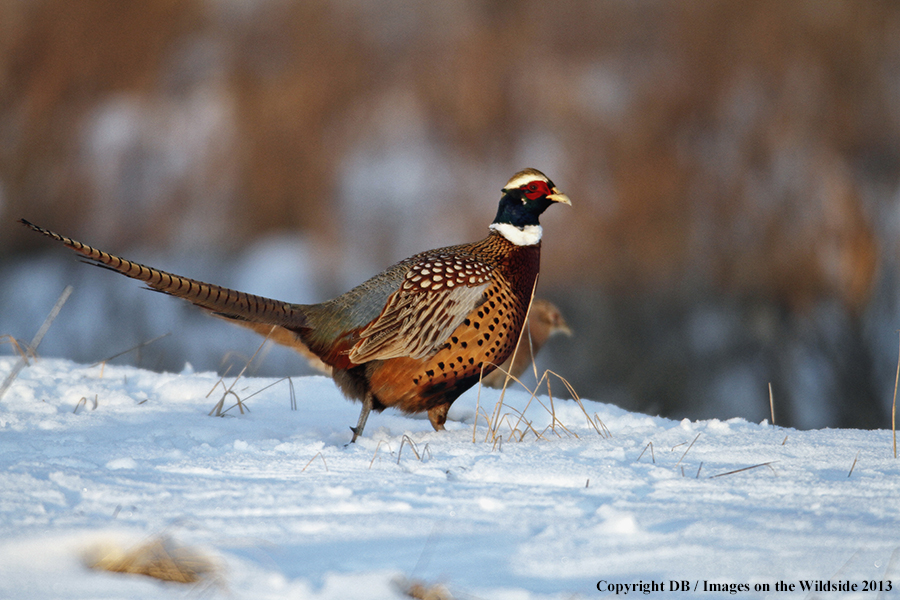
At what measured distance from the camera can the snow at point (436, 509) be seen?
4.30 feet

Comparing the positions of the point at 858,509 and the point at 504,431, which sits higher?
the point at 858,509

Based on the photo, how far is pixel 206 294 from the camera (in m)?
2.77

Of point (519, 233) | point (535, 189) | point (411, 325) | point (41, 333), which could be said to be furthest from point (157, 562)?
point (535, 189)

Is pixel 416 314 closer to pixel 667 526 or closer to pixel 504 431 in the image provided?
pixel 504 431

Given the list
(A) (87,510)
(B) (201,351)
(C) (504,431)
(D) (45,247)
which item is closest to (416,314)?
(C) (504,431)

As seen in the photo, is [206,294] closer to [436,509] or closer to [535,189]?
[436,509]

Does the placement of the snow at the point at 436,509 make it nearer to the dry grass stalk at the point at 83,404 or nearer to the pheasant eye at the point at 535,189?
the dry grass stalk at the point at 83,404

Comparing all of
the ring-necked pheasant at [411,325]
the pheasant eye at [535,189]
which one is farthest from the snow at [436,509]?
the pheasant eye at [535,189]

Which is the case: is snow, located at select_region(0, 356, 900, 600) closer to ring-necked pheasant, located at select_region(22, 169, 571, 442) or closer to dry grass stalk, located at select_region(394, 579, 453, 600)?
dry grass stalk, located at select_region(394, 579, 453, 600)

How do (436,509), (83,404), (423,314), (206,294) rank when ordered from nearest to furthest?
(436,509) < (206,294) < (83,404) < (423,314)

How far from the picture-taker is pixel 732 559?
4.57 ft

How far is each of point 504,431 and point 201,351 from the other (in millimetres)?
5389

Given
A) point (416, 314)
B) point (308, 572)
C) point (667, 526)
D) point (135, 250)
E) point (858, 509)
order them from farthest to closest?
point (135, 250)
point (416, 314)
point (858, 509)
point (667, 526)
point (308, 572)

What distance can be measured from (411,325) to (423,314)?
66 mm
